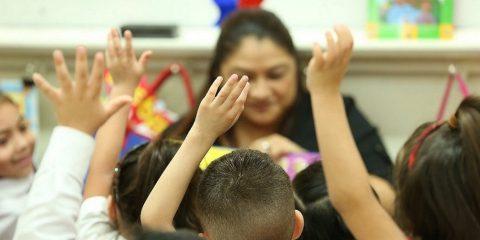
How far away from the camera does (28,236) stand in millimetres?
1017

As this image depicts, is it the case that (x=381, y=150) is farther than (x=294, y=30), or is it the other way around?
(x=294, y=30)

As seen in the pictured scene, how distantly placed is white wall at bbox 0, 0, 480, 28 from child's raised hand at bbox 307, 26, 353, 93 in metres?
0.83

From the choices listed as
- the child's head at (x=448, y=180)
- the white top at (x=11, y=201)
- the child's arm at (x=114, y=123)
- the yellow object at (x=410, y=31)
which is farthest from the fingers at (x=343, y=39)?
the yellow object at (x=410, y=31)

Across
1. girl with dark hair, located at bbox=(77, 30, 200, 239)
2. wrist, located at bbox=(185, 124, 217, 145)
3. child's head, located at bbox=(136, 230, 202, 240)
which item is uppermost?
child's head, located at bbox=(136, 230, 202, 240)

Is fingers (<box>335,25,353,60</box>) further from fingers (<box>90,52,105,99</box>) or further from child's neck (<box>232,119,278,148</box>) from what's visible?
child's neck (<box>232,119,278,148</box>)

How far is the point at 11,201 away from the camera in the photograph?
4.33 feet

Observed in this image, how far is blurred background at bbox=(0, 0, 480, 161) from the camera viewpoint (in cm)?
185

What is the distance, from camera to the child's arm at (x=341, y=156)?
1.07 meters

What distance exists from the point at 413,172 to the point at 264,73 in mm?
650

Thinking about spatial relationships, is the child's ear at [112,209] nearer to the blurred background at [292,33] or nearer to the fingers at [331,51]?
the fingers at [331,51]

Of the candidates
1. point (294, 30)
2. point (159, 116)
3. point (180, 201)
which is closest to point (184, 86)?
point (159, 116)

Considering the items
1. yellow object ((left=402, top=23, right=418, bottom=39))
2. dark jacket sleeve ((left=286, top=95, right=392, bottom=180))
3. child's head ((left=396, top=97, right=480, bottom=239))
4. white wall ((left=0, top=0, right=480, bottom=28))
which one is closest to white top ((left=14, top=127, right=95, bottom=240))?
child's head ((left=396, top=97, right=480, bottom=239))

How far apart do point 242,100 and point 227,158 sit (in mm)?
80

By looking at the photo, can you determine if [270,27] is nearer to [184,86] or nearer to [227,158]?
[184,86]
